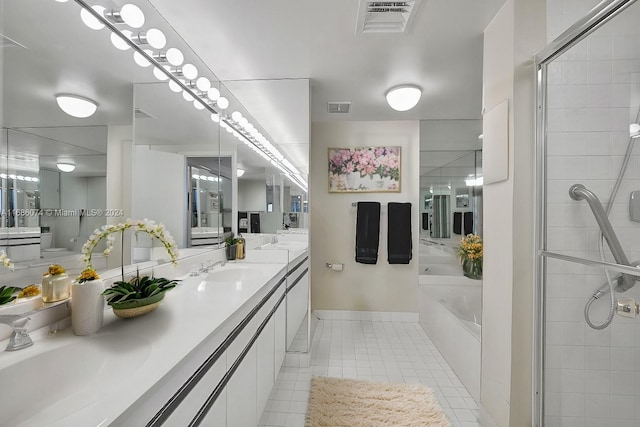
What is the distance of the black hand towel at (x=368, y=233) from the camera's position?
124 inches

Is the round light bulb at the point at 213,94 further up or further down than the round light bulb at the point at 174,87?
further up

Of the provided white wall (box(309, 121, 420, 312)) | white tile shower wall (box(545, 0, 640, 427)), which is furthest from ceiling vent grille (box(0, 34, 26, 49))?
white wall (box(309, 121, 420, 312))

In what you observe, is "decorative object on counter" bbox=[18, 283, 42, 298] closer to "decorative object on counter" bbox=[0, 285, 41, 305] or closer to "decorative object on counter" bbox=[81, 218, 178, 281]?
"decorative object on counter" bbox=[0, 285, 41, 305]

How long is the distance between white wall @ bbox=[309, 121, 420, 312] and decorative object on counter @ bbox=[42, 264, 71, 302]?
245 centimetres

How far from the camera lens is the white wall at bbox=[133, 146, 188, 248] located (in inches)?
52.7

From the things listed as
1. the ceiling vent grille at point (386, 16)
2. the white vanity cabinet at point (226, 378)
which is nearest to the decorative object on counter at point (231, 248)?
the white vanity cabinet at point (226, 378)

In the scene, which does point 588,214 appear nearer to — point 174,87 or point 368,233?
point 368,233

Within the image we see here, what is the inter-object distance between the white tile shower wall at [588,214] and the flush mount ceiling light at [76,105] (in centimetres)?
206

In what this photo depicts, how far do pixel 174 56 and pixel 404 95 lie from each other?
171cm

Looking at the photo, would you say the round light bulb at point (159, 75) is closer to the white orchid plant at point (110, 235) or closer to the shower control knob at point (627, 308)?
the white orchid plant at point (110, 235)

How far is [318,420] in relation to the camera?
65.0 inches

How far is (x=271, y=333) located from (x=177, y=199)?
98 centimetres

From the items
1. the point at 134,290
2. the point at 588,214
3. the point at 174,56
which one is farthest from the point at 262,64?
the point at 588,214

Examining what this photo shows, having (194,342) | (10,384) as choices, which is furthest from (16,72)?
(194,342)
